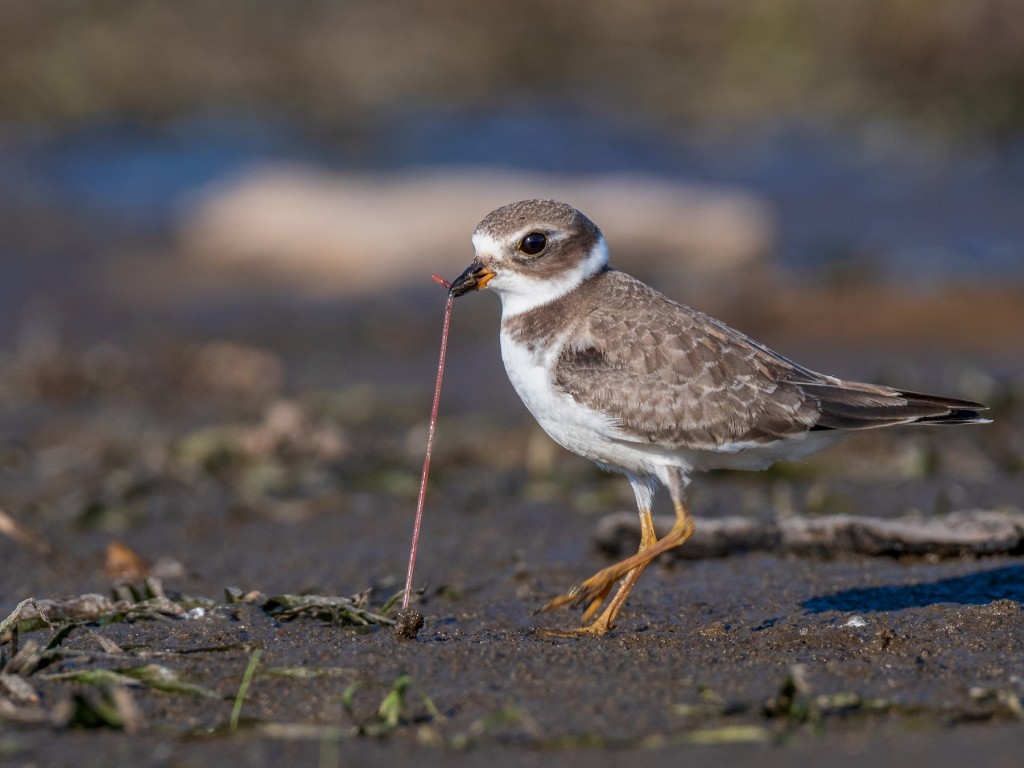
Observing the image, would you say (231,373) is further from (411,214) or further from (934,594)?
(934,594)

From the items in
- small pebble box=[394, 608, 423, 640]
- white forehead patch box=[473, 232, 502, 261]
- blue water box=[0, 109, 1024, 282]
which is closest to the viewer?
small pebble box=[394, 608, 423, 640]

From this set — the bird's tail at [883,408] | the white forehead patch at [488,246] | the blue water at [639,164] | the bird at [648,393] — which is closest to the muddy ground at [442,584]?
the bird at [648,393]

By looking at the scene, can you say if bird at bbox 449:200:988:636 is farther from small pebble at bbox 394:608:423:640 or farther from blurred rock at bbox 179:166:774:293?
blurred rock at bbox 179:166:774:293

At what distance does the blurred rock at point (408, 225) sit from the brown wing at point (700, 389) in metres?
8.83

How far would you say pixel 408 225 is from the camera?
608 inches

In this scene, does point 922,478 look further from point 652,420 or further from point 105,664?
point 105,664

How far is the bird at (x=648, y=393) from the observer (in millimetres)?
5250

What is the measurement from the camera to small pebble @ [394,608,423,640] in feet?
15.7

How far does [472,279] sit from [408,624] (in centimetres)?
153

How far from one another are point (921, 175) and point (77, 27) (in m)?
15.0

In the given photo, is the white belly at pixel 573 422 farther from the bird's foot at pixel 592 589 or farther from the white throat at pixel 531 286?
the bird's foot at pixel 592 589

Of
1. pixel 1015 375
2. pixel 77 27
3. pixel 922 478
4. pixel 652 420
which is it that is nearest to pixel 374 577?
pixel 652 420

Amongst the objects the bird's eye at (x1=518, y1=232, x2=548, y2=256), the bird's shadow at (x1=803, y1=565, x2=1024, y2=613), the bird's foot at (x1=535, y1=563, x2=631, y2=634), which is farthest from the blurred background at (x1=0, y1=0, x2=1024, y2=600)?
the bird's eye at (x1=518, y1=232, x2=548, y2=256)

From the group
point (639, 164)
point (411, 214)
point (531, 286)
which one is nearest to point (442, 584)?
point (531, 286)
